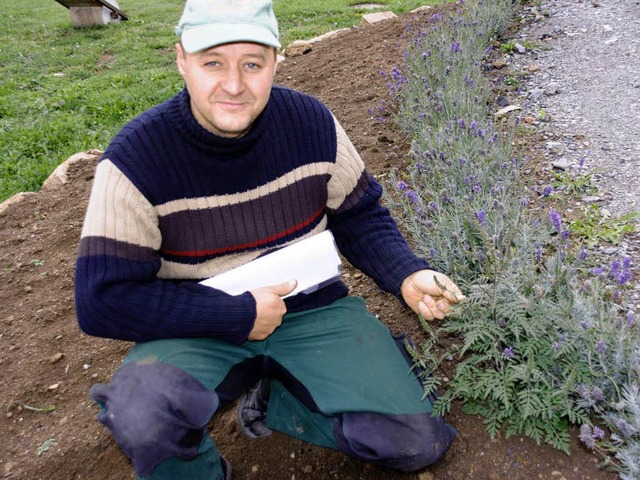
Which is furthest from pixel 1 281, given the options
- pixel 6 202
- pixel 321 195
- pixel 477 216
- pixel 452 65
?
pixel 452 65

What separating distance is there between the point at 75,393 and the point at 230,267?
1.21 meters

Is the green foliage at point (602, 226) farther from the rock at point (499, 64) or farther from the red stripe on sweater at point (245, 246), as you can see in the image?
the rock at point (499, 64)

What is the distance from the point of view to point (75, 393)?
2953mm

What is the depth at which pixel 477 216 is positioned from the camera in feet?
8.30

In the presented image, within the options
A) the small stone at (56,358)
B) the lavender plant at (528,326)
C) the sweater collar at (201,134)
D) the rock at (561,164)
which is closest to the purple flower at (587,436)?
the lavender plant at (528,326)

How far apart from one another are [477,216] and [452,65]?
2.05 m

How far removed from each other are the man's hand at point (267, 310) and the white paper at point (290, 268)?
0.06 m

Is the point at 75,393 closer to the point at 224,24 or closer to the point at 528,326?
the point at 224,24

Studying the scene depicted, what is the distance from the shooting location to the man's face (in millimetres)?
2119

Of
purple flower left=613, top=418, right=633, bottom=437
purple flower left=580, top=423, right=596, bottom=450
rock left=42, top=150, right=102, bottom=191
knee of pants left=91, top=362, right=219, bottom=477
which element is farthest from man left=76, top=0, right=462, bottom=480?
rock left=42, top=150, right=102, bottom=191

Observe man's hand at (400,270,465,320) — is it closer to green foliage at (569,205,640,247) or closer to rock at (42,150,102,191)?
green foliage at (569,205,640,247)

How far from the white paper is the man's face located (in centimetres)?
49

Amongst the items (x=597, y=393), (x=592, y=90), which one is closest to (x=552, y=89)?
(x=592, y=90)

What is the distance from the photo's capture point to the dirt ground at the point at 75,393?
2.29 m
